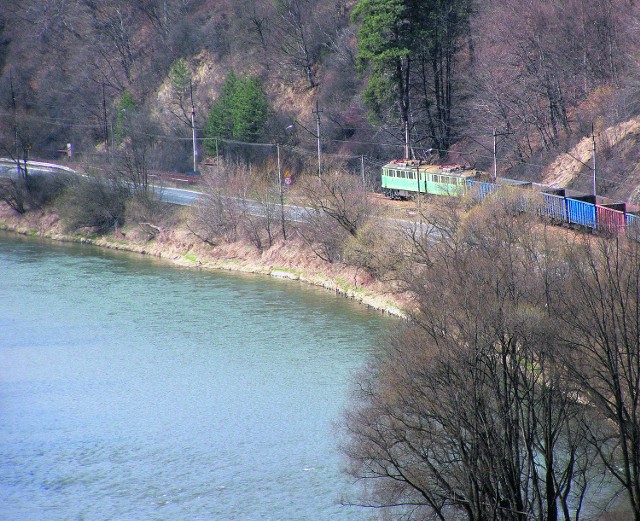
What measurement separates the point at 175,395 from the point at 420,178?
75.9 ft

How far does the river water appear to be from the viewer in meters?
19.2

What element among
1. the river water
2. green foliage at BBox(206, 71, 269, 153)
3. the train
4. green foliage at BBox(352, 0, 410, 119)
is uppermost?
green foliage at BBox(352, 0, 410, 119)

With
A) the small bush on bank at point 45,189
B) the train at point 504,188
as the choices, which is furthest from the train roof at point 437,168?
the small bush on bank at point 45,189

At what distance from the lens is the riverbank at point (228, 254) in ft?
118

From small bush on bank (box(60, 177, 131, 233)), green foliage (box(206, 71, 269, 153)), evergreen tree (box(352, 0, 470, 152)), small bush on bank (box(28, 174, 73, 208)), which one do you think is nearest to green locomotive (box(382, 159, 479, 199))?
evergreen tree (box(352, 0, 470, 152))

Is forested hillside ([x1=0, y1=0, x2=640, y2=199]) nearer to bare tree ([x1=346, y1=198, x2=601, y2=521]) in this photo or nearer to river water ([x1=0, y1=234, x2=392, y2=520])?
river water ([x1=0, y1=234, x2=392, y2=520])

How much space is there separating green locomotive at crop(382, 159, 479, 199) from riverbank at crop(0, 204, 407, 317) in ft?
20.4

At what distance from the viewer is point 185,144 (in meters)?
69.2

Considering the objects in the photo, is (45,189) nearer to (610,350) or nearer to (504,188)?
(504,188)

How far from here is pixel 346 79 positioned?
64.6 metres

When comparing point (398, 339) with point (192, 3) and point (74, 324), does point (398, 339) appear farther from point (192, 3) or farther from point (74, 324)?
point (192, 3)

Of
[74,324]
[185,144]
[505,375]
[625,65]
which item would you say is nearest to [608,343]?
[505,375]

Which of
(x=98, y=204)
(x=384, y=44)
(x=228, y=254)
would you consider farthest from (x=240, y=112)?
(x=228, y=254)

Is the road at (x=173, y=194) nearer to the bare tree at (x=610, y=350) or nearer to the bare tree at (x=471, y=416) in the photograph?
the bare tree at (x=471, y=416)
